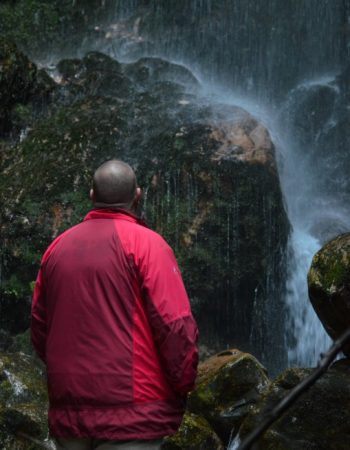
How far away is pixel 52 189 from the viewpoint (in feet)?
28.1

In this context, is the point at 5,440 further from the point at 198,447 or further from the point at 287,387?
the point at 287,387

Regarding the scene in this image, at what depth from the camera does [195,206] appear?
8.31 m

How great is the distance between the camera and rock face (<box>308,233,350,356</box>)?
4.39 metres

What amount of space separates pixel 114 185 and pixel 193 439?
2751mm

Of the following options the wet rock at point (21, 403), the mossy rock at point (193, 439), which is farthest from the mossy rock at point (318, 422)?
the wet rock at point (21, 403)

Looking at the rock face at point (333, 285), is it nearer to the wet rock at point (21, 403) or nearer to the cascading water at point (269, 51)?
the wet rock at point (21, 403)

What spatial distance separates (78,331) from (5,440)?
2.83 meters

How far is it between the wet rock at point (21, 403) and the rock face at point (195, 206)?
8.70 feet

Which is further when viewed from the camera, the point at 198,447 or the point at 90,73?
the point at 90,73

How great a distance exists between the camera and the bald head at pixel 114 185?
2.74 metres

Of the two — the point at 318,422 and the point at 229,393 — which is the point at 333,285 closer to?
the point at 318,422

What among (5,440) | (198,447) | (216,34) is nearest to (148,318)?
(198,447)

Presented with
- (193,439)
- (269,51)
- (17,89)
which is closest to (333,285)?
(193,439)

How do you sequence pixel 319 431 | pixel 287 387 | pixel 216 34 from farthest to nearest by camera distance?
pixel 216 34
pixel 287 387
pixel 319 431
